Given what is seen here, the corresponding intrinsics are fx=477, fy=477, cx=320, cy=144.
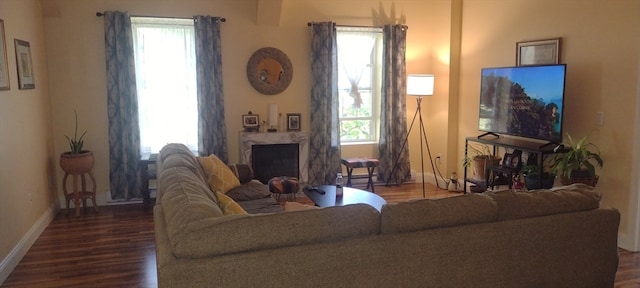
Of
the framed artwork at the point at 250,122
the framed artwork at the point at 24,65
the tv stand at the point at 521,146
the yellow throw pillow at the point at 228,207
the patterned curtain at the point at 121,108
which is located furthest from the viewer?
the framed artwork at the point at 250,122

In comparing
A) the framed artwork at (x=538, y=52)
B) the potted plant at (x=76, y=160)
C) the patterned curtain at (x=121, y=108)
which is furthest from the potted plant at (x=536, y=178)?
the potted plant at (x=76, y=160)

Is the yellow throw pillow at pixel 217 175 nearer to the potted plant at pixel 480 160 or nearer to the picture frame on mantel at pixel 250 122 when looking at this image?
the picture frame on mantel at pixel 250 122

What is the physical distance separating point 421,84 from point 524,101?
145 centimetres

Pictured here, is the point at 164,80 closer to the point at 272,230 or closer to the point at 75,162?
the point at 75,162

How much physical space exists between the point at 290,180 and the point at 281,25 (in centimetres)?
233

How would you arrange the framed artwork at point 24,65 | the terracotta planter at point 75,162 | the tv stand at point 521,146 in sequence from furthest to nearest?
the terracotta planter at point 75,162 → the tv stand at point 521,146 → the framed artwork at point 24,65

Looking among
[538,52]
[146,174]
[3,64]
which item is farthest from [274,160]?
[538,52]

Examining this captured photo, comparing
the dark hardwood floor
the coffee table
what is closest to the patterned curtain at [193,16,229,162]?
the dark hardwood floor

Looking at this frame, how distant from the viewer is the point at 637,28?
13.4 feet

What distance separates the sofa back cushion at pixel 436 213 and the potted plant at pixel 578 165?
2.33 m

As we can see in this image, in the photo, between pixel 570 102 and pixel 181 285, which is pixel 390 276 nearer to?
pixel 181 285

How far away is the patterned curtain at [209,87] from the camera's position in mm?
5848

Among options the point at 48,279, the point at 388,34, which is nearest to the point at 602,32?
the point at 388,34

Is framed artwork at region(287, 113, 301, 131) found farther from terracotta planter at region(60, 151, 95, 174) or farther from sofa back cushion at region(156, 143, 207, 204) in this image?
terracotta planter at region(60, 151, 95, 174)
